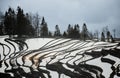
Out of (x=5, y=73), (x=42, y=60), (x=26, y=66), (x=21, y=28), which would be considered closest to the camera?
(x=5, y=73)

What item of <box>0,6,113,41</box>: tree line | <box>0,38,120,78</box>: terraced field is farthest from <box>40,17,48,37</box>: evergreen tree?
<box>0,38,120,78</box>: terraced field

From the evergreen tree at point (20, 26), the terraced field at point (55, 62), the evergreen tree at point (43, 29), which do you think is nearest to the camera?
the terraced field at point (55, 62)

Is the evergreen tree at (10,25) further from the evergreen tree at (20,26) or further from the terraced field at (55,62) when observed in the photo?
the terraced field at (55,62)

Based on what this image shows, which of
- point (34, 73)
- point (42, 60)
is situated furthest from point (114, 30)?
point (34, 73)

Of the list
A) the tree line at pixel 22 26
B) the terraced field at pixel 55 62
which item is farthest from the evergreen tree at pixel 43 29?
the terraced field at pixel 55 62

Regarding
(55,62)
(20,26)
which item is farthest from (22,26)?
(55,62)

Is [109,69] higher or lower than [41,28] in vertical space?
lower

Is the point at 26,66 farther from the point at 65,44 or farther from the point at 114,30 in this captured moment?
the point at 114,30

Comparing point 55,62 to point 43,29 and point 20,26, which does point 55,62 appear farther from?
point 43,29

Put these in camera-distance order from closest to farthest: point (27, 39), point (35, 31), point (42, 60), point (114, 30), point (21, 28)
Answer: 1. point (42, 60)
2. point (27, 39)
3. point (21, 28)
4. point (35, 31)
5. point (114, 30)

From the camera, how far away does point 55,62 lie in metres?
47.6

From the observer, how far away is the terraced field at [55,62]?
40.4m

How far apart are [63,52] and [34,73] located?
635 inches

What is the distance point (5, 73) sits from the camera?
40.6m
